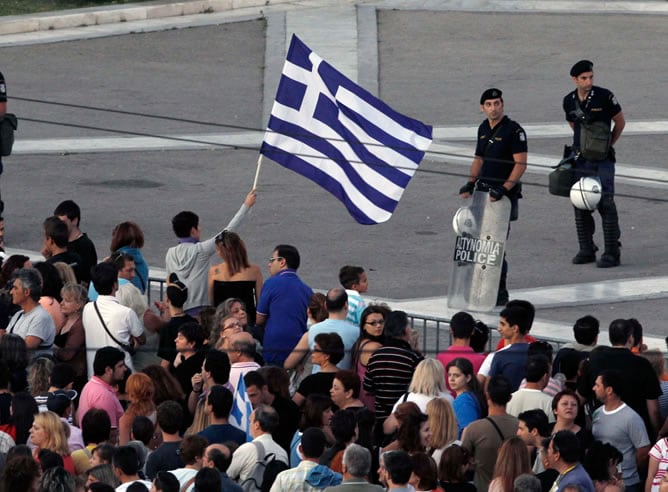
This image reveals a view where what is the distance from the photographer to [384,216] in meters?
12.7

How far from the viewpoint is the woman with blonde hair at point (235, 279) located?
40.4 feet

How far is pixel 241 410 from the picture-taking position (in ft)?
33.6

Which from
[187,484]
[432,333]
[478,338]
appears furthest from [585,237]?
[187,484]

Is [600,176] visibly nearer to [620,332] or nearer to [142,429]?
[620,332]

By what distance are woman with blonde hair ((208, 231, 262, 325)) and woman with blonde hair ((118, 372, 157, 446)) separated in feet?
7.75

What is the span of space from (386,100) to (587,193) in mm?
7872

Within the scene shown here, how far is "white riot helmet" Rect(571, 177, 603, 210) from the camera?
16.0m

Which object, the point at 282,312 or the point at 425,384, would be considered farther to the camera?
the point at 282,312

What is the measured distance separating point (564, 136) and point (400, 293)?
6939 millimetres

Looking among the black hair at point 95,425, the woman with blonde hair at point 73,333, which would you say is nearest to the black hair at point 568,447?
the black hair at point 95,425

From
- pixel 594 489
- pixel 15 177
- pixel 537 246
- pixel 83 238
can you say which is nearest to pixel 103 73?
pixel 15 177

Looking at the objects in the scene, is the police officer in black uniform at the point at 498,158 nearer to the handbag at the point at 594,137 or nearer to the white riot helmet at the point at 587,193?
the white riot helmet at the point at 587,193

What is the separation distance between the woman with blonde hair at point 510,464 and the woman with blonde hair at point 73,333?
11.2ft

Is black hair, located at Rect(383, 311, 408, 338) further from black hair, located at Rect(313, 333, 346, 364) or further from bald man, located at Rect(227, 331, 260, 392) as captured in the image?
bald man, located at Rect(227, 331, 260, 392)
